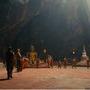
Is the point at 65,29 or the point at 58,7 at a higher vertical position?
the point at 58,7

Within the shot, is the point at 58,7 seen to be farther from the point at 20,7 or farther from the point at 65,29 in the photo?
the point at 20,7

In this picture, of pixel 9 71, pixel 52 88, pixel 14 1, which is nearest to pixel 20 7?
pixel 14 1

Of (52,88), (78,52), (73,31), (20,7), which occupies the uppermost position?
(20,7)

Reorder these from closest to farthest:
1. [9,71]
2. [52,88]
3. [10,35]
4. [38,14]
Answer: [52,88] < [9,71] < [10,35] < [38,14]

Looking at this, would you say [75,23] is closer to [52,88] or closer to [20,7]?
[20,7]

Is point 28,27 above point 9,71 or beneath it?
above

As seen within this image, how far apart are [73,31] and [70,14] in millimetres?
4656

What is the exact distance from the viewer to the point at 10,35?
65.8m

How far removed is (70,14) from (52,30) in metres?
6.62

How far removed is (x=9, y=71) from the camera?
20.7 metres

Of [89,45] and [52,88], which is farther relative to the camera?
[89,45]

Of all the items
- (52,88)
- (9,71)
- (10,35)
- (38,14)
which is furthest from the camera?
(38,14)

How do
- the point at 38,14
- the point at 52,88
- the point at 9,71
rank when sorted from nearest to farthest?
the point at 52,88 → the point at 9,71 → the point at 38,14

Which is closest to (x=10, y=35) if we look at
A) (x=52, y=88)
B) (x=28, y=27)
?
(x=28, y=27)
